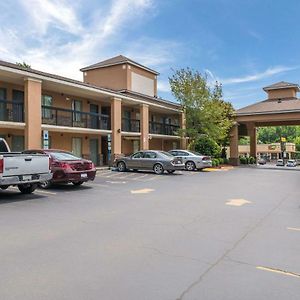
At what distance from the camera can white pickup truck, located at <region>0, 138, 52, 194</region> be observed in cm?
Result: 1091

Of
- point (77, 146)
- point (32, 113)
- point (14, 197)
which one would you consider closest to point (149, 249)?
point (14, 197)

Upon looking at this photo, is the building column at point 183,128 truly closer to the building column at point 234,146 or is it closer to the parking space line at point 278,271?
the building column at point 234,146

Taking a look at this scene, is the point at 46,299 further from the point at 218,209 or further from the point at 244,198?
the point at 244,198

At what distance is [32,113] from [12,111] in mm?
1780

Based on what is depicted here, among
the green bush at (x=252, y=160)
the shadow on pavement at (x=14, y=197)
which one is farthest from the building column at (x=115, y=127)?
the green bush at (x=252, y=160)

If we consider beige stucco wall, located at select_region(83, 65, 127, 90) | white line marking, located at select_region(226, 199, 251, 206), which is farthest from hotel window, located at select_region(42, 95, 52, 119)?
white line marking, located at select_region(226, 199, 251, 206)

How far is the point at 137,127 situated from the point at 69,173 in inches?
746

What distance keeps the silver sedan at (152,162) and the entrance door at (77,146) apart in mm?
4542

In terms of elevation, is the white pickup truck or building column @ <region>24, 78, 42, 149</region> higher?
building column @ <region>24, 78, 42, 149</region>

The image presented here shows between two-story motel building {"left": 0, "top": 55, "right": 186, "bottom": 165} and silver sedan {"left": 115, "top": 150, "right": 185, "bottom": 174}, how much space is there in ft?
9.36

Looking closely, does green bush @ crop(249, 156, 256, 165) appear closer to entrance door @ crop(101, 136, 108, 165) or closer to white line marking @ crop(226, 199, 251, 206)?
entrance door @ crop(101, 136, 108, 165)

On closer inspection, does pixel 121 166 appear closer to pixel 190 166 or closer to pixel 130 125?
pixel 190 166

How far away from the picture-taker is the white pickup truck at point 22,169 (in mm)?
10914

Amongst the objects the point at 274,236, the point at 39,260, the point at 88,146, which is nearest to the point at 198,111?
the point at 88,146
